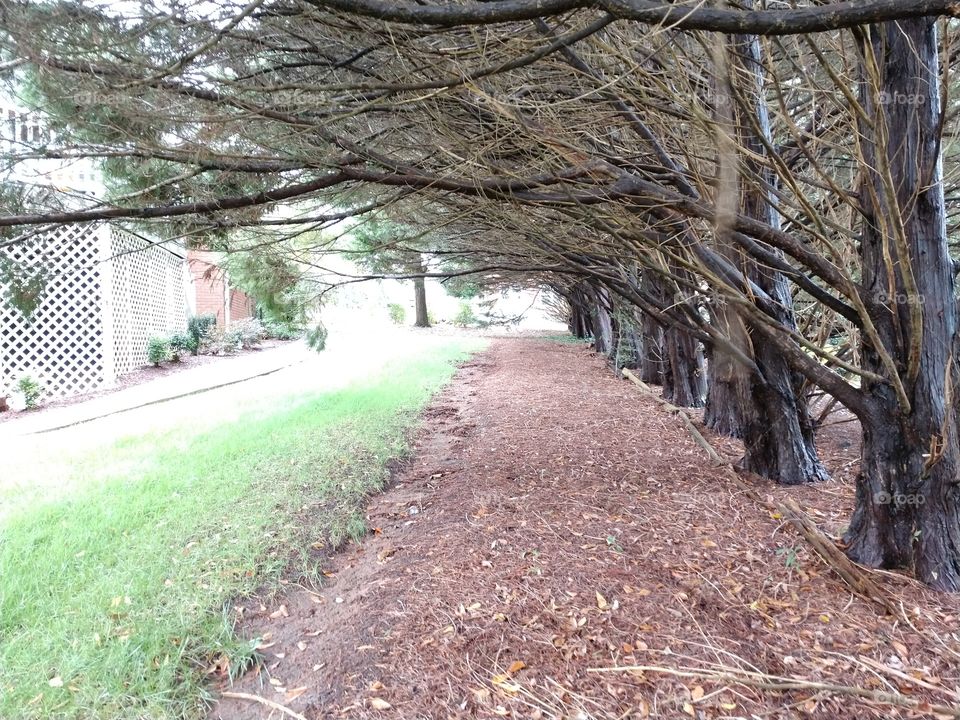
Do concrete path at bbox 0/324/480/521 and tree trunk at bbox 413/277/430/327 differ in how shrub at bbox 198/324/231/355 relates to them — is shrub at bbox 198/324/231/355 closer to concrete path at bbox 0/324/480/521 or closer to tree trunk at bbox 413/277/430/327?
concrete path at bbox 0/324/480/521

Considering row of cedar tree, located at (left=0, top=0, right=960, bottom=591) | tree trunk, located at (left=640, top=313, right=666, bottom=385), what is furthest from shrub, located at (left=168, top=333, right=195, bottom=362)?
tree trunk, located at (left=640, top=313, right=666, bottom=385)

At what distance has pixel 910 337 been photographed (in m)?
2.82

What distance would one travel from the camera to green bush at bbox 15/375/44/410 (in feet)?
29.5

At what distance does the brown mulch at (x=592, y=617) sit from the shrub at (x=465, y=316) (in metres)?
25.2

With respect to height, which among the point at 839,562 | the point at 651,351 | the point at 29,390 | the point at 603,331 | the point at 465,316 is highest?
the point at 465,316

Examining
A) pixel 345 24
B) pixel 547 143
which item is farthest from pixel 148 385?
pixel 547 143

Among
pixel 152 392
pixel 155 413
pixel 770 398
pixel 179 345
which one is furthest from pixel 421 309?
pixel 770 398

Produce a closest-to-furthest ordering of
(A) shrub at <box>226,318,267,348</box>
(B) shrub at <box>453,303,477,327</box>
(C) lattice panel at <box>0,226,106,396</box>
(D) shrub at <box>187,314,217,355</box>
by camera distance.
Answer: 1. (C) lattice panel at <box>0,226,106,396</box>
2. (D) shrub at <box>187,314,217,355</box>
3. (A) shrub at <box>226,318,267,348</box>
4. (B) shrub at <box>453,303,477,327</box>

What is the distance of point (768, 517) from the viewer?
12.8 ft

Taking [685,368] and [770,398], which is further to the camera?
[685,368]

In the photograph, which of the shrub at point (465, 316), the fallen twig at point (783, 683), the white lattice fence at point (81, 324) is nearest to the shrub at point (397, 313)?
the shrub at point (465, 316)

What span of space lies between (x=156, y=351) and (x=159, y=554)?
10.8 m

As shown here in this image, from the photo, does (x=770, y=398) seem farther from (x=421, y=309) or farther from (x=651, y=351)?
(x=421, y=309)

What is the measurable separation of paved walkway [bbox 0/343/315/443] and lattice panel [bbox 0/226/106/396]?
91cm
